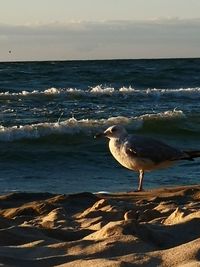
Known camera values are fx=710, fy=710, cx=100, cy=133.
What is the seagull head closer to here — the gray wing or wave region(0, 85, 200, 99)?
the gray wing

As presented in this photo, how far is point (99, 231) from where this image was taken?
12.8 ft

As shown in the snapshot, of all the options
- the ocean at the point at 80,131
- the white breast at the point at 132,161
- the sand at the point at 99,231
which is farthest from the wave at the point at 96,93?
the sand at the point at 99,231

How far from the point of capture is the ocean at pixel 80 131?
890 centimetres

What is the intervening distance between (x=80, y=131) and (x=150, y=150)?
274 inches

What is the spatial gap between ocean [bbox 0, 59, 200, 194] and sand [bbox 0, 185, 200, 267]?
200 cm

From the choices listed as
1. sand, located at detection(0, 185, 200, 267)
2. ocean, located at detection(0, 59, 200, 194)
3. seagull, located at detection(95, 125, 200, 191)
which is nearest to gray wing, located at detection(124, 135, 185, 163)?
seagull, located at detection(95, 125, 200, 191)

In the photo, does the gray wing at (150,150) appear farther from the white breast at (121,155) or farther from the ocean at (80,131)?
the ocean at (80,131)

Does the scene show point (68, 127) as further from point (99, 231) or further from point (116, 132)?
point (99, 231)

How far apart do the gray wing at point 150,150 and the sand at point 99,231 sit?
2.51 feet

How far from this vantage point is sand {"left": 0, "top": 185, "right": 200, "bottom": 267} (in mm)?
3242

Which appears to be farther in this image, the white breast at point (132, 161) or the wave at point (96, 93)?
the wave at point (96, 93)

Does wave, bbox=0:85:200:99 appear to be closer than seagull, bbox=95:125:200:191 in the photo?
No

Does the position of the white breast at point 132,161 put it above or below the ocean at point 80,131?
above

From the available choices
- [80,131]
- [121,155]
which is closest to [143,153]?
[121,155]
